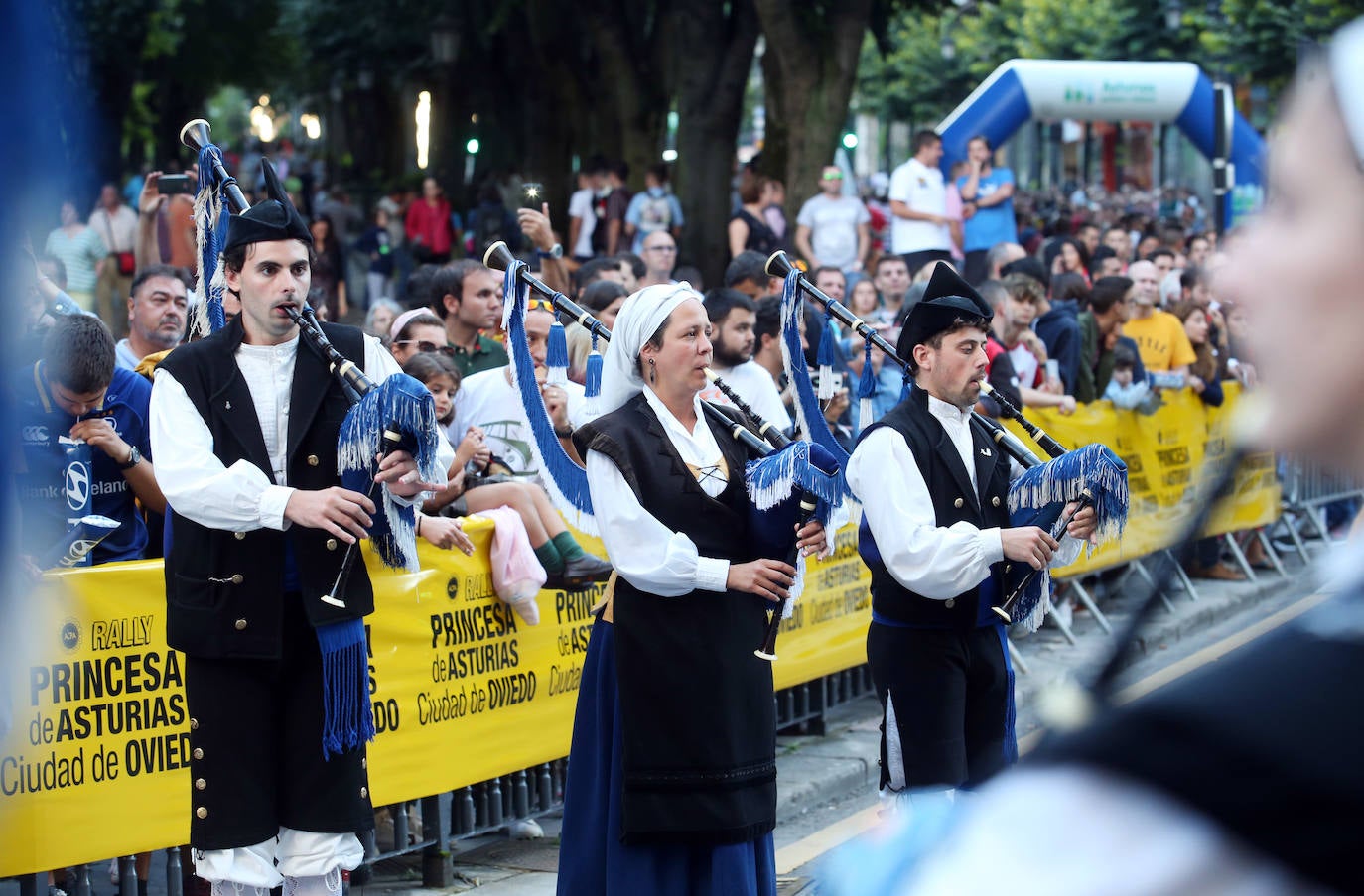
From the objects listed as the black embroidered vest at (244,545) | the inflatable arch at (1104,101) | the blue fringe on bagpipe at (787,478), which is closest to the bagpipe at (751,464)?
the blue fringe on bagpipe at (787,478)

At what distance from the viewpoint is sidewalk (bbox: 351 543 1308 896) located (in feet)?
20.7

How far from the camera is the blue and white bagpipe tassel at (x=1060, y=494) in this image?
5301 mm

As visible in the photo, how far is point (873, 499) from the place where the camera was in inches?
206

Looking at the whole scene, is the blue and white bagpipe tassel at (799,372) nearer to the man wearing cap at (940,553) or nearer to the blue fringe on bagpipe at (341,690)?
the man wearing cap at (940,553)

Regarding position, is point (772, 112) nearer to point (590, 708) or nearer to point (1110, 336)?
point (1110, 336)

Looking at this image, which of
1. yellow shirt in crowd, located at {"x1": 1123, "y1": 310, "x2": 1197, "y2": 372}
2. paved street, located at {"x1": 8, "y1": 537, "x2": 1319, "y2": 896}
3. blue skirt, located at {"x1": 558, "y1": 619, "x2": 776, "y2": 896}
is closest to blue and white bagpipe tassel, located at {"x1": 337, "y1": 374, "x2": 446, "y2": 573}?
blue skirt, located at {"x1": 558, "y1": 619, "x2": 776, "y2": 896}

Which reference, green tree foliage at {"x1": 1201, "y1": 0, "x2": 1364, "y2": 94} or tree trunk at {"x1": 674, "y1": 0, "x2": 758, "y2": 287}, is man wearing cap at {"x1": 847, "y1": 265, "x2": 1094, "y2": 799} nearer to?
tree trunk at {"x1": 674, "y1": 0, "x2": 758, "y2": 287}

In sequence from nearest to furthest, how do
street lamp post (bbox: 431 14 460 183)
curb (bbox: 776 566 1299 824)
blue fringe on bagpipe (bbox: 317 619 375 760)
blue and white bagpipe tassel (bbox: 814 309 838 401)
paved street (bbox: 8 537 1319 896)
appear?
blue fringe on bagpipe (bbox: 317 619 375 760), paved street (bbox: 8 537 1319 896), blue and white bagpipe tassel (bbox: 814 309 838 401), curb (bbox: 776 566 1299 824), street lamp post (bbox: 431 14 460 183)

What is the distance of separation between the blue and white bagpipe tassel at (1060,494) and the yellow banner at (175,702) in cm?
211

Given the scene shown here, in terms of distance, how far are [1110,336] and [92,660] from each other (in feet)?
26.4

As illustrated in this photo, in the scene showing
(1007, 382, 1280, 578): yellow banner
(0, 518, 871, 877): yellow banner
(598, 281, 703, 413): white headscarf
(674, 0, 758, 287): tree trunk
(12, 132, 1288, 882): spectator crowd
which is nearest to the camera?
(598, 281, 703, 413): white headscarf

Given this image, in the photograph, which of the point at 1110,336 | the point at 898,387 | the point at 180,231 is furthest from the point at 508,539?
the point at 180,231

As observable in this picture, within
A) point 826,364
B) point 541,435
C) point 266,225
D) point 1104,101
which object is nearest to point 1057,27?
point 1104,101

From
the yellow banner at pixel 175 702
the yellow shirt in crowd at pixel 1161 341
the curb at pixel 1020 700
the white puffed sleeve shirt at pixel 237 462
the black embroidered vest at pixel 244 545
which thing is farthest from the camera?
the yellow shirt in crowd at pixel 1161 341
